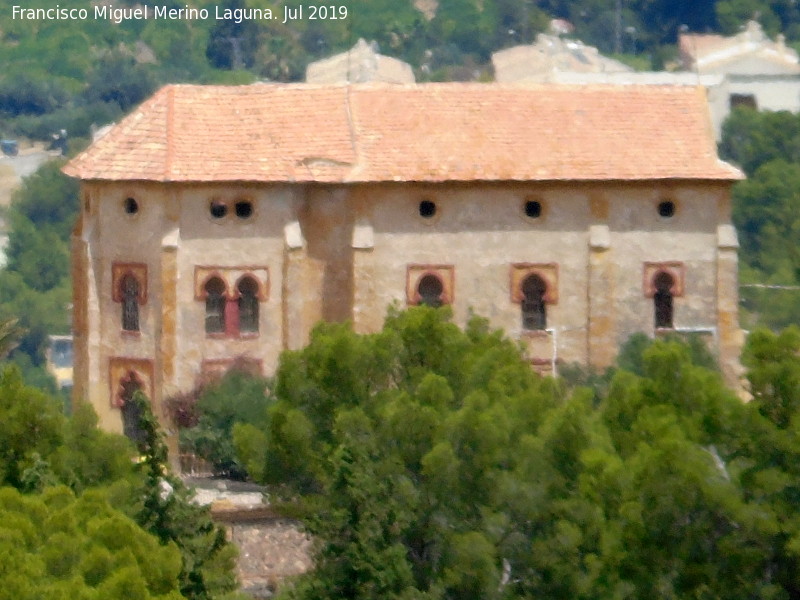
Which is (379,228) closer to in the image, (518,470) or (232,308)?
(232,308)

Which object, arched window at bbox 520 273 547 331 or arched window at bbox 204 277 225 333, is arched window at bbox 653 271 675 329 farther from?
arched window at bbox 204 277 225 333

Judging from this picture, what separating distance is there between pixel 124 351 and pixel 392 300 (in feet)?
16.8

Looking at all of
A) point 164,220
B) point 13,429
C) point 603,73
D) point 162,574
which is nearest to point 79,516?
point 162,574

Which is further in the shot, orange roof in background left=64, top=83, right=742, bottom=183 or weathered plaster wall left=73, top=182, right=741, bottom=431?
weathered plaster wall left=73, top=182, right=741, bottom=431

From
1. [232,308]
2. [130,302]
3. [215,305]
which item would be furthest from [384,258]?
[130,302]

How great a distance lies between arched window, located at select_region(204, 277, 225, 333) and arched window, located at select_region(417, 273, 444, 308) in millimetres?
3630

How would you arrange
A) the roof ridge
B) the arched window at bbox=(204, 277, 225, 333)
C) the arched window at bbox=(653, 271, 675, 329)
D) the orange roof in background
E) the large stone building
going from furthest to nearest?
the arched window at bbox=(653, 271, 675, 329) → the arched window at bbox=(204, 277, 225, 333) → the large stone building → the orange roof in background → the roof ridge

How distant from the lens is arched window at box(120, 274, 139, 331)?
64.7 m

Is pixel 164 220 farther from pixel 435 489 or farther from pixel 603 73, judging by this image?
pixel 603 73

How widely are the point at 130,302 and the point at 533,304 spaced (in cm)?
747

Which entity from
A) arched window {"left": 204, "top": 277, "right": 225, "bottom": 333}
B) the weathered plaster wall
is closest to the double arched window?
arched window {"left": 204, "top": 277, "right": 225, "bottom": 333}

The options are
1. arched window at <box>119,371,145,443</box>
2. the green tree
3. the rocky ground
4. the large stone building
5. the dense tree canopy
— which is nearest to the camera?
the dense tree canopy

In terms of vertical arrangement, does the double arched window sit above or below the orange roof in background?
below

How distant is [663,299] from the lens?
65.2m
